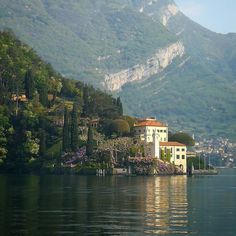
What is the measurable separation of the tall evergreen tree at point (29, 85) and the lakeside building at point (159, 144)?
95.3ft

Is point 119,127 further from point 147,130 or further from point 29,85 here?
point 29,85

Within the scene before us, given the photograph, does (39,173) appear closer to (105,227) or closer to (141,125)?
(141,125)

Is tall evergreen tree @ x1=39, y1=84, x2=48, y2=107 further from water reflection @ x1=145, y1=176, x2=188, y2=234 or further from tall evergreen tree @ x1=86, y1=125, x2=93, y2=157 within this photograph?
water reflection @ x1=145, y1=176, x2=188, y2=234

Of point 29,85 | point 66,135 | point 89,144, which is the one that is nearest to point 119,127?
point 66,135

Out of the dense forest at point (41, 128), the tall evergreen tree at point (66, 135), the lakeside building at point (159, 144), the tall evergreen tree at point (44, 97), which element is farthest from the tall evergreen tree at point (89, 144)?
the tall evergreen tree at point (44, 97)

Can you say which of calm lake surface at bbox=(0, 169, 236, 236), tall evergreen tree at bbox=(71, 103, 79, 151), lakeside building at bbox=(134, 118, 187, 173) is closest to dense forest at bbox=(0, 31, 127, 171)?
tall evergreen tree at bbox=(71, 103, 79, 151)

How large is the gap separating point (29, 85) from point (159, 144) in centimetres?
3961

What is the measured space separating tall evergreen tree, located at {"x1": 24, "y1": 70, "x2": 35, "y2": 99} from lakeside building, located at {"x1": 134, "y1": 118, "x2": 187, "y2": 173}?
29051 mm

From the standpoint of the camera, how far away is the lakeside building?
179 m

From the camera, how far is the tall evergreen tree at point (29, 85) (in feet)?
641

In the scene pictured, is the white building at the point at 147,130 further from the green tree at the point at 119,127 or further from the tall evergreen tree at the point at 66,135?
the tall evergreen tree at the point at 66,135

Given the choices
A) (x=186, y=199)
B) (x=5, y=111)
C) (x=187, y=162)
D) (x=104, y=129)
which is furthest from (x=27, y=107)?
(x=186, y=199)

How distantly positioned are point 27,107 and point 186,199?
10855 centimetres

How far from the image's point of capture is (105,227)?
5562 cm
